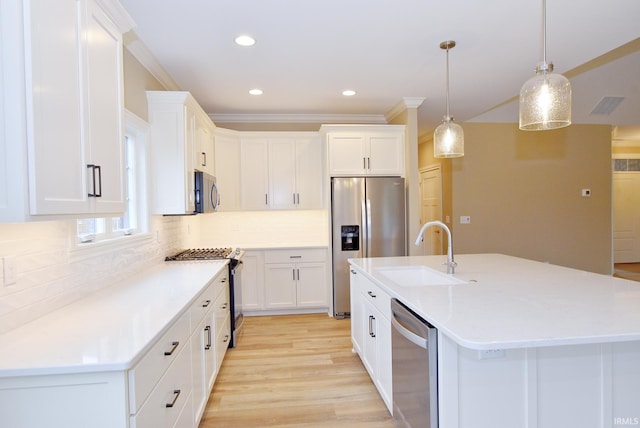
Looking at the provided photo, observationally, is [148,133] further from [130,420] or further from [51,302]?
[130,420]

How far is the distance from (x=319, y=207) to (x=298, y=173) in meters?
0.52

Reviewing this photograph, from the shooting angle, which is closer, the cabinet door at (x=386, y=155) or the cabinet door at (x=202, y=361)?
the cabinet door at (x=202, y=361)

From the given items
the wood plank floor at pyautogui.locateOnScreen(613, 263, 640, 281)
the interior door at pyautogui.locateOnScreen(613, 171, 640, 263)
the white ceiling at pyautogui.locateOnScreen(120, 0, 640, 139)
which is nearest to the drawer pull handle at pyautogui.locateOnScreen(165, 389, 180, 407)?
the white ceiling at pyautogui.locateOnScreen(120, 0, 640, 139)

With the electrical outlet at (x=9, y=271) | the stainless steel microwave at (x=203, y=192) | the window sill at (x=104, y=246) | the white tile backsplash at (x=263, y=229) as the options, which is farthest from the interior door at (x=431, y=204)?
the electrical outlet at (x=9, y=271)

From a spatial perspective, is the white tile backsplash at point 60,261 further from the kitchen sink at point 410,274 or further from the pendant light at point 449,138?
the pendant light at point 449,138

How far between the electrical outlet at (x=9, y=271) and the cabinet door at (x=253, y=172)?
2884 mm

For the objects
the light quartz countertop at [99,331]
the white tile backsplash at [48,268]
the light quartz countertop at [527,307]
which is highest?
the white tile backsplash at [48,268]

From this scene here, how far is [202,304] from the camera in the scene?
6.84ft

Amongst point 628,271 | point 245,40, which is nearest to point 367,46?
point 245,40

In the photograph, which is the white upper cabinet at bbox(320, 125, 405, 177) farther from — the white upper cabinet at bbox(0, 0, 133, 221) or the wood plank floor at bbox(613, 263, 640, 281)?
the wood plank floor at bbox(613, 263, 640, 281)

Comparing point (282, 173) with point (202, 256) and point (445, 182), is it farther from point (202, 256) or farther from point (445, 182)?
point (445, 182)

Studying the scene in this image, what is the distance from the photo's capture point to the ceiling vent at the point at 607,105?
488cm

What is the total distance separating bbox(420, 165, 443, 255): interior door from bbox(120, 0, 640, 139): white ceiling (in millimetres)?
1796

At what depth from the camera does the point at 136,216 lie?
2.69 meters
